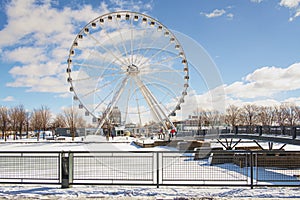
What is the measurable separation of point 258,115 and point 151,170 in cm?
8508

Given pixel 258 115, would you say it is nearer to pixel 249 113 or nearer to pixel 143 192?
pixel 249 113

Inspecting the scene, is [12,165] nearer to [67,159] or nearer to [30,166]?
[30,166]

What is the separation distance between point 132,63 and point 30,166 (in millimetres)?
20507

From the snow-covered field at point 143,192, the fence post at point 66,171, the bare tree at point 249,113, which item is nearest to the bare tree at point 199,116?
the bare tree at point 249,113

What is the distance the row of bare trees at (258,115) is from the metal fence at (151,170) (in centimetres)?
7319

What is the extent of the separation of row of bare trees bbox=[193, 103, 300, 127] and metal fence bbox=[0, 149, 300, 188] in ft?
240

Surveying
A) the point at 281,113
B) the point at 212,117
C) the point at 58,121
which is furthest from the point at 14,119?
the point at 281,113

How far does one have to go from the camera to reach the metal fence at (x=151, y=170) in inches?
349

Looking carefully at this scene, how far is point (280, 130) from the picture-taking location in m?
18.7

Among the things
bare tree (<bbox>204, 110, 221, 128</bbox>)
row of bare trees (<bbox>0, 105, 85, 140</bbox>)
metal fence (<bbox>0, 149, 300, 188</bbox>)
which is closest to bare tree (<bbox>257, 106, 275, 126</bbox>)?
bare tree (<bbox>204, 110, 221, 128</bbox>)

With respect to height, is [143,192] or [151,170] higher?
[151,170]

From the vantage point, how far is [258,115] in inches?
3489

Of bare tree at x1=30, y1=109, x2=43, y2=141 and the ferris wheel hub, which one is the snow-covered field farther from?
bare tree at x1=30, y1=109, x2=43, y2=141

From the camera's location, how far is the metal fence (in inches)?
349
